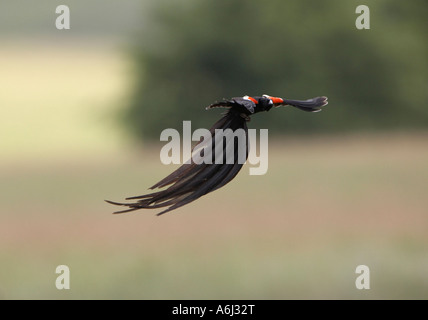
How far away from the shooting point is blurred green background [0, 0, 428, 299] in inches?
404

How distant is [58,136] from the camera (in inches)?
982

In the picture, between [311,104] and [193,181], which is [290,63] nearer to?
[311,104]

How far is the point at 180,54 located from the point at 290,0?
313cm

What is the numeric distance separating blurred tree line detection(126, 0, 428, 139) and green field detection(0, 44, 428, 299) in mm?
1779

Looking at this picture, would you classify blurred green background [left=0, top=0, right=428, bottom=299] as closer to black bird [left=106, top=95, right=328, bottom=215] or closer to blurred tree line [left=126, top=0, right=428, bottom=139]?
blurred tree line [left=126, top=0, right=428, bottom=139]

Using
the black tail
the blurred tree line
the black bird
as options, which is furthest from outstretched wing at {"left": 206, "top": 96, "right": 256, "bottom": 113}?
the blurred tree line

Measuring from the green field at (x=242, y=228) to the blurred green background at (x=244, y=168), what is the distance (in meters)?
0.03

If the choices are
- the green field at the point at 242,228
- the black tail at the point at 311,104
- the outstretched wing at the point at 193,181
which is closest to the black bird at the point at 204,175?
the outstretched wing at the point at 193,181

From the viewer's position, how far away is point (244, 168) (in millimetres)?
16234

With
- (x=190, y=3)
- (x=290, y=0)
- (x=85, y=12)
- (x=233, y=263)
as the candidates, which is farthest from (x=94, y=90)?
(x=233, y=263)

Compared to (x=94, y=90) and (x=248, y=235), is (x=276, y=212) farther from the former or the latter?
(x=94, y=90)

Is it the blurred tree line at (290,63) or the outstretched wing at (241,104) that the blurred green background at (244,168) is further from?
the outstretched wing at (241,104)

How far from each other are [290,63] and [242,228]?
386 inches

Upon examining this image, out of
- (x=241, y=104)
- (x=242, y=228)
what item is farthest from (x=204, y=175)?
(x=242, y=228)
